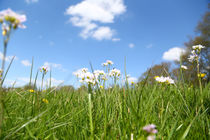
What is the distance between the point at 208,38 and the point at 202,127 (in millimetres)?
21776

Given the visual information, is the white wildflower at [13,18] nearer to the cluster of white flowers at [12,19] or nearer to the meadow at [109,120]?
the cluster of white flowers at [12,19]

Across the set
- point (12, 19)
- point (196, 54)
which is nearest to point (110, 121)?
point (12, 19)

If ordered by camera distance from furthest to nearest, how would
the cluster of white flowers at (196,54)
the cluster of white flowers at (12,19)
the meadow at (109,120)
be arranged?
the cluster of white flowers at (196,54), the meadow at (109,120), the cluster of white flowers at (12,19)

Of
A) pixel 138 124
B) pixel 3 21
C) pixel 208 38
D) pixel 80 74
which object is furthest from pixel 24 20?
pixel 208 38

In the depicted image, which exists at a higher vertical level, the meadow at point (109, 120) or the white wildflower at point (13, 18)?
the white wildflower at point (13, 18)

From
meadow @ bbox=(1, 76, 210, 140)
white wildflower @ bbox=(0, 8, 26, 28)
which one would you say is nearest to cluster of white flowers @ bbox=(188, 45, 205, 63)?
meadow @ bbox=(1, 76, 210, 140)

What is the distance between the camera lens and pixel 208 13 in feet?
67.4

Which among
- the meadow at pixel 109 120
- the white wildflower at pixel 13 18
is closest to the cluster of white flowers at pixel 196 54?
the meadow at pixel 109 120

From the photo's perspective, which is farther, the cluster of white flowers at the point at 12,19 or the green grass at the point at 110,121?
the green grass at the point at 110,121

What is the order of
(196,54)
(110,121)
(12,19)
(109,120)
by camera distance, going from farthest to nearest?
(196,54)
(109,120)
(110,121)
(12,19)

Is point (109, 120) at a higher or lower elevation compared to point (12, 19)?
lower

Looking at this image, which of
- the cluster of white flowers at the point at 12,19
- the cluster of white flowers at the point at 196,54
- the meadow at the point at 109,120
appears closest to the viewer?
the cluster of white flowers at the point at 12,19

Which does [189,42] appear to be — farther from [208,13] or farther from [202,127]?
[202,127]

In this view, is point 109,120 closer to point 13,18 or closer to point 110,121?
point 110,121
